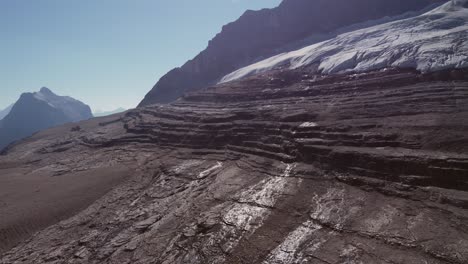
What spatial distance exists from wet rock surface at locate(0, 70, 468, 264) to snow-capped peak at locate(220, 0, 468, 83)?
5.87 feet

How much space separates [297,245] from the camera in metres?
11.8

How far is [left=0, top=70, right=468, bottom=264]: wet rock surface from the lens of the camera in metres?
11.4

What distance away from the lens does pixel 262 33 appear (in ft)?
231

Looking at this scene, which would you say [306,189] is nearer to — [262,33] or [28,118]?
[262,33]

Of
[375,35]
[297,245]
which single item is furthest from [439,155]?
[375,35]

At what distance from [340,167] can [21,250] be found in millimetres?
15068

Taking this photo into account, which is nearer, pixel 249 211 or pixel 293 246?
pixel 293 246

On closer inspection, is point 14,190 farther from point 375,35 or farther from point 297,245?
point 375,35

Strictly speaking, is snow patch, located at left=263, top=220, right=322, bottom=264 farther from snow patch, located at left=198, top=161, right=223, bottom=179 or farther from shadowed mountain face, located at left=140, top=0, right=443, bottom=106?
shadowed mountain face, located at left=140, top=0, right=443, bottom=106

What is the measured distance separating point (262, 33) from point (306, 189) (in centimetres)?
5976

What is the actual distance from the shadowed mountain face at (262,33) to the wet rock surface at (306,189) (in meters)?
38.8

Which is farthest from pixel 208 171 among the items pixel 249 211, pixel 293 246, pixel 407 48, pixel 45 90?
pixel 45 90

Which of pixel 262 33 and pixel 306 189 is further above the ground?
pixel 262 33

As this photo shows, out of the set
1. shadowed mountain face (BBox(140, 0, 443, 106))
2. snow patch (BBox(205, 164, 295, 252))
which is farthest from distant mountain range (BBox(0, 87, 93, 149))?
snow patch (BBox(205, 164, 295, 252))
